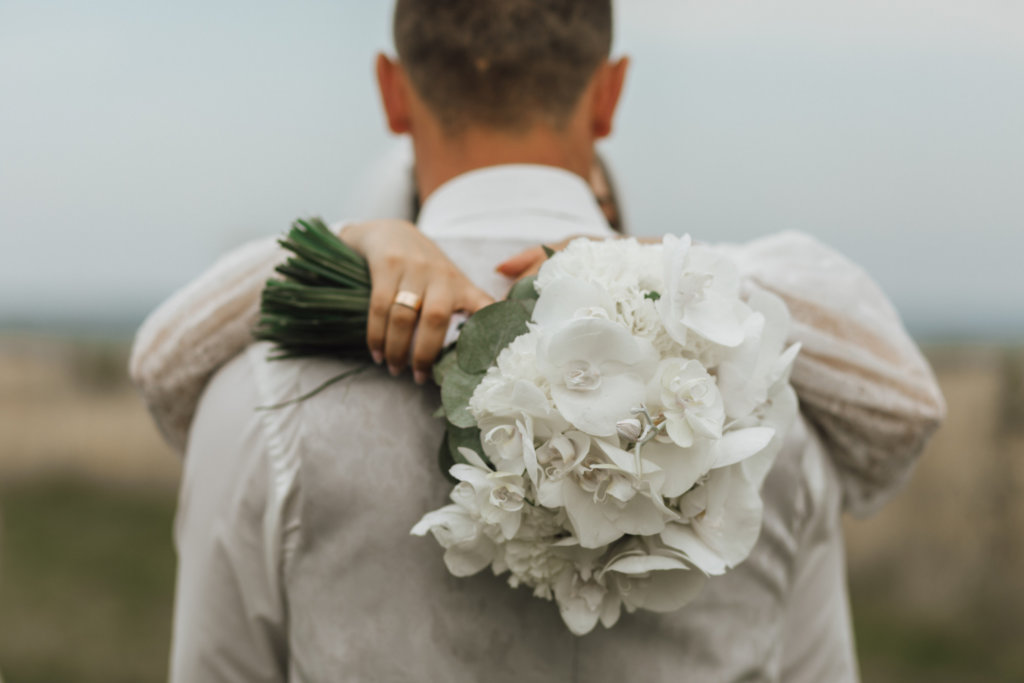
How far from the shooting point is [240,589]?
1.27m

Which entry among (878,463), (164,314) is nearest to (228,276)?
(164,314)

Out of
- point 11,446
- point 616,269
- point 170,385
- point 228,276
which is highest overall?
point 616,269

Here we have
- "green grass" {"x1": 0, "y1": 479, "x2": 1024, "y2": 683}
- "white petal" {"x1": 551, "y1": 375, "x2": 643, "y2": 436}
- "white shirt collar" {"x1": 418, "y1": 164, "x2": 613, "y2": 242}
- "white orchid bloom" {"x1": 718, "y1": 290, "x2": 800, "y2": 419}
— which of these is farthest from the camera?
"green grass" {"x1": 0, "y1": 479, "x2": 1024, "y2": 683}

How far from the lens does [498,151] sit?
142cm

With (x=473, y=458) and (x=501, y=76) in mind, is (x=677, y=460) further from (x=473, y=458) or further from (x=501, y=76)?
(x=501, y=76)

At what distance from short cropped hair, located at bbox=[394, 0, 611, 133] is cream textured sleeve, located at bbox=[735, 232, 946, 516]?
38 cm

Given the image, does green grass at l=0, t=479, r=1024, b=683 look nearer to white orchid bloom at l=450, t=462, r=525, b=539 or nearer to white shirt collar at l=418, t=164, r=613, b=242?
white shirt collar at l=418, t=164, r=613, b=242

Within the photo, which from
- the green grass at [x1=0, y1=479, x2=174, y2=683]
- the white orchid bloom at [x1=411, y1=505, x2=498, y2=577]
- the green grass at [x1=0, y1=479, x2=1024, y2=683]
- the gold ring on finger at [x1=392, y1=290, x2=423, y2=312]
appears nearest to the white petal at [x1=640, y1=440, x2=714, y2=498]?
the white orchid bloom at [x1=411, y1=505, x2=498, y2=577]

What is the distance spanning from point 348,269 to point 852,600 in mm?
5588

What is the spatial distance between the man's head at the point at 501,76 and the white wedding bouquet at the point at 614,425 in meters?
0.42

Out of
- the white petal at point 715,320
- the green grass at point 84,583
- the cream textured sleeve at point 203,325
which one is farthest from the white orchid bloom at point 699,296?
the green grass at point 84,583

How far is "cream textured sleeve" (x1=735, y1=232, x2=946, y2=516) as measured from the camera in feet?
4.18

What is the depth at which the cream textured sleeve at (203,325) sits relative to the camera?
1.26 meters

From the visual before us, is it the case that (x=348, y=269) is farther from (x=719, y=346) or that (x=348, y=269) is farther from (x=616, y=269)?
(x=719, y=346)
